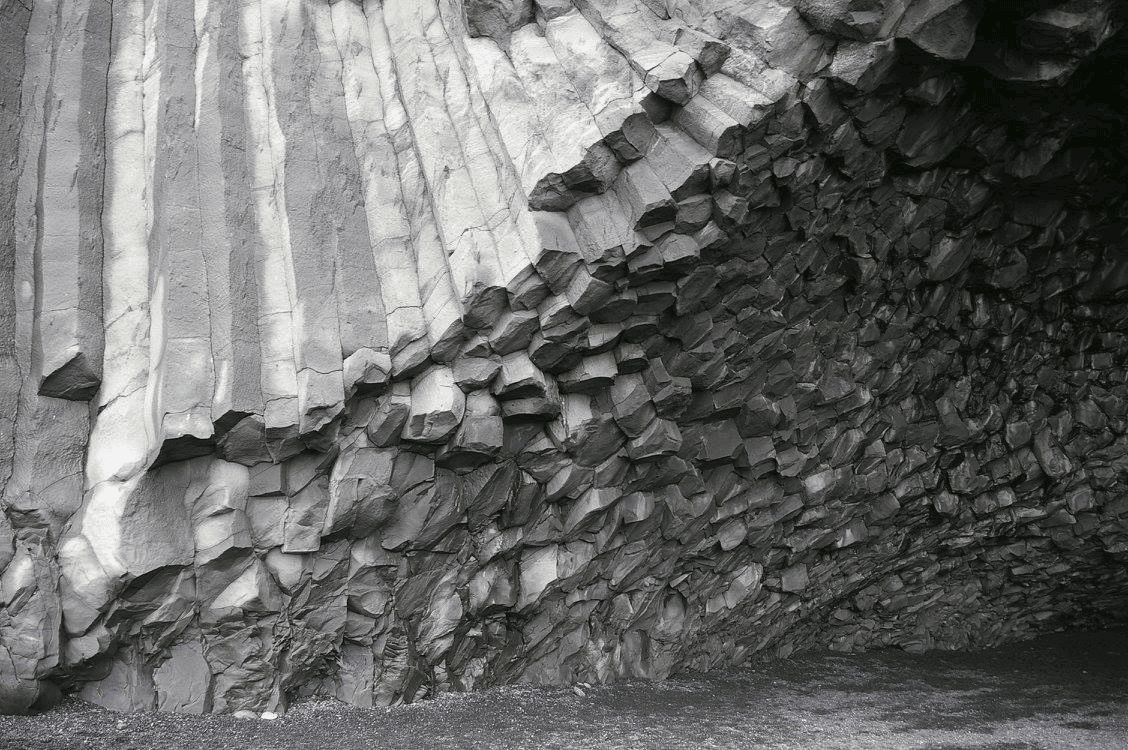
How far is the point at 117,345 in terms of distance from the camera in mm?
5938

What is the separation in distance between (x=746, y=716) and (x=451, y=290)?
4341mm

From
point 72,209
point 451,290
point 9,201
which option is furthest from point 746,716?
point 9,201

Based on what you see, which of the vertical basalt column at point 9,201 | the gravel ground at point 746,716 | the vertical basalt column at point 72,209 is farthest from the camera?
the vertical basalt column at point 72,209

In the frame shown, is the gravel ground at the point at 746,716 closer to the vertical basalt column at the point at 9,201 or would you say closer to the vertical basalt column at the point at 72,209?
the vertical basalt column at the point at 9,201

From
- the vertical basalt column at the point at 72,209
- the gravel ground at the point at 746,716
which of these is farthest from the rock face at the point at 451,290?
the gravel ground at the point at 746,716

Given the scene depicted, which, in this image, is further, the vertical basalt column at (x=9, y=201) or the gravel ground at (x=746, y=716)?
the vertical basalt column at (x=9, y=201)

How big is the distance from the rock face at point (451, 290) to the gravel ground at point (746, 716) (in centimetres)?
33

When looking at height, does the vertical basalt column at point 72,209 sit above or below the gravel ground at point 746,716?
above

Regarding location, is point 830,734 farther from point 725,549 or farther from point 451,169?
point 451,169

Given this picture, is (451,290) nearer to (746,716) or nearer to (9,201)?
(9,201)

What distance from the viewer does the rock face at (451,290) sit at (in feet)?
18.5

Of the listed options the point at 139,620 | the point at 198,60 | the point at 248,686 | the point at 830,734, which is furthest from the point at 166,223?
the point at 830,734

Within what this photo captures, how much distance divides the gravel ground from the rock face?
0.33 meters

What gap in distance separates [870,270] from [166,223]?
5.87 meters
